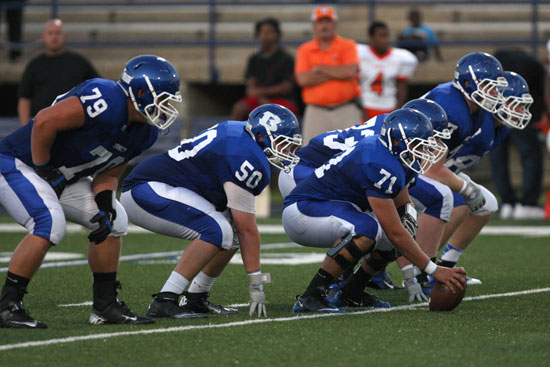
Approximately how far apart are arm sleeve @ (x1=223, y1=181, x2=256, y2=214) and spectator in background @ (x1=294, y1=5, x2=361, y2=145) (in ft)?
15.6

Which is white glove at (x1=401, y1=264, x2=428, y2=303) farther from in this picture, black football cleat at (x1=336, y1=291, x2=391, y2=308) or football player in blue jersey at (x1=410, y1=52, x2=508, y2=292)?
football player in blue jersey at (x1=410, y1=52, x2=508, y2=292)

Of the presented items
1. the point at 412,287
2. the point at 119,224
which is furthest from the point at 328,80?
the point at 119,224

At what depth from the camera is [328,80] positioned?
1002 cm

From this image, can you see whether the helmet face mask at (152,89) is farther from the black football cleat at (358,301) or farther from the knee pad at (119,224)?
the black football cleat at (358,301)

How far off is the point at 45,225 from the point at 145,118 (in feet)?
2.23

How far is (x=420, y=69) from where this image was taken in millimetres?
14664

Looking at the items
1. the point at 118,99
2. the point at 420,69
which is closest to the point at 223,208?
the point at 118,99

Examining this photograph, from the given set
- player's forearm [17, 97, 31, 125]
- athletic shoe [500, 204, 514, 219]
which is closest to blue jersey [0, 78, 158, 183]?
player's forearm [17, 97, 31, 125]

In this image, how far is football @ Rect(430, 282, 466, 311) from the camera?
17.3ft

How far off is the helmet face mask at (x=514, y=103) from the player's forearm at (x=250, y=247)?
184 cm

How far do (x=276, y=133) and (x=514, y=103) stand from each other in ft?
5.86

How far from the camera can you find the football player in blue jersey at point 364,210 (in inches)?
204

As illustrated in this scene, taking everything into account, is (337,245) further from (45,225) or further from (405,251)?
(45,225)

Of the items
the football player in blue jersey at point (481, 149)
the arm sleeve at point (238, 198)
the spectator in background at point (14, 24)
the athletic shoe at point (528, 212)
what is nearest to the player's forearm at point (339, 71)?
the athletic shoe at point (528, 212)
